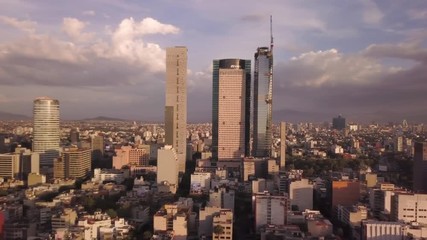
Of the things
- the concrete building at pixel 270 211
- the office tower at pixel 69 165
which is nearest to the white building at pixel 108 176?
the office tower at pixel 69 165

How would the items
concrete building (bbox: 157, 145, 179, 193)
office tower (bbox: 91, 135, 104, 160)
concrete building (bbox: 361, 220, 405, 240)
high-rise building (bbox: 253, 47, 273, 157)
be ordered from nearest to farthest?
concrete building (bbox: 361, 220, 405, 240) → concrete building (bbox: 157, 145, 179, 193) → office tower (bbox: 91, 135, 104, 160) → high-rise building (bbox: 253, 47, 273, 157)

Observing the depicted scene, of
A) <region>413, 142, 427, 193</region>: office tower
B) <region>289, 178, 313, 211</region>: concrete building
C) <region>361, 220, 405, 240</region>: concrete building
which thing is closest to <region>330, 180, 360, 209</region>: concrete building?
<region>289, 178, 313, 211</region>: concrete building

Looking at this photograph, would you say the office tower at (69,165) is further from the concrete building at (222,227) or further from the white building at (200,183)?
the concrete building at (222,227)

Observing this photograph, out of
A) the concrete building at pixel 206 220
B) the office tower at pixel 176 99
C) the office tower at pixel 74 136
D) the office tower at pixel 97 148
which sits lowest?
the concrete building at pixel 206 220

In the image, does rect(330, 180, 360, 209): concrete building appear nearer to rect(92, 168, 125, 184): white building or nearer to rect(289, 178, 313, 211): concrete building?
rect(289, 178, 313, 211): concrete building

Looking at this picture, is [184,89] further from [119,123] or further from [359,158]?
[119,123]
